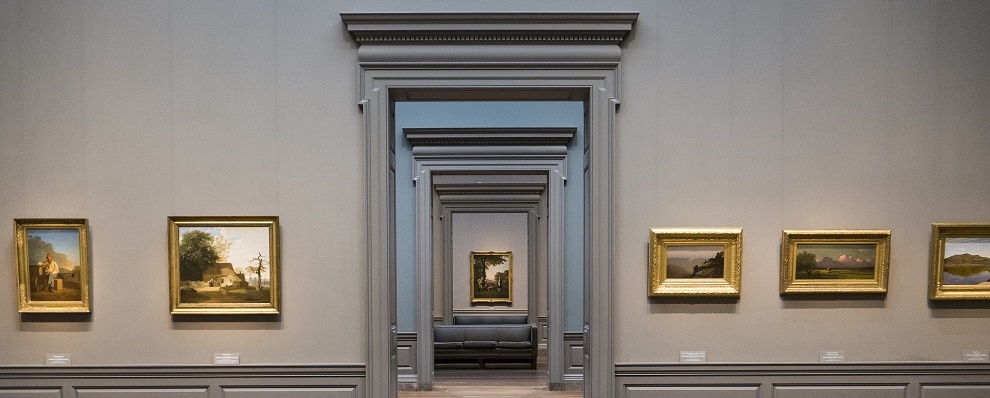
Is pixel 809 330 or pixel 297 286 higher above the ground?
pixel 297 286

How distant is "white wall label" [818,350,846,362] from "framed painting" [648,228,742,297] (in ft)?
3.63

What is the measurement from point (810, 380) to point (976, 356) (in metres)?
1.69

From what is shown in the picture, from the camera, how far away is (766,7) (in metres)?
5.59

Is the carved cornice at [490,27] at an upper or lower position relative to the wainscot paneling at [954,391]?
upper

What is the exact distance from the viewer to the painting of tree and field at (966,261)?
556cm

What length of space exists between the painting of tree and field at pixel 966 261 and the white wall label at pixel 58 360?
8782 millimetres

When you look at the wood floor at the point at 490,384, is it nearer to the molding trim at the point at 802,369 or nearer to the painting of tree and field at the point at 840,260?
the molding trim at the point at 802,369

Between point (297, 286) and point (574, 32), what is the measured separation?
3.75m

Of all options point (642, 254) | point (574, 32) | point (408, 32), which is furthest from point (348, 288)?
point (574, 32)

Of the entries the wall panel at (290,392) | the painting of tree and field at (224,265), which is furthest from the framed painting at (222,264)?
the wall panel at (290,392)

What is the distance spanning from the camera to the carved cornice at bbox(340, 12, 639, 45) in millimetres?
5434

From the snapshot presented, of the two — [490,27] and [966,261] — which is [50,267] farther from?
[966,261]

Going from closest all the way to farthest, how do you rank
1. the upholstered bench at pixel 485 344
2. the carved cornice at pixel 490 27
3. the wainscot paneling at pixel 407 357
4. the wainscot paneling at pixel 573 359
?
the carved cornice at pixel 490 27
the wainscot paneling at pixel 573 359
the wainscot paneling at pixel 407 357
the upholstered bench at pixel 485 344

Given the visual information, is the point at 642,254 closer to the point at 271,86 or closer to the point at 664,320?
the point at 664,320
